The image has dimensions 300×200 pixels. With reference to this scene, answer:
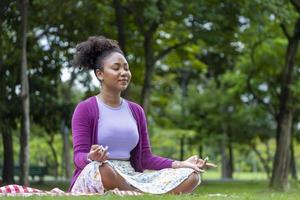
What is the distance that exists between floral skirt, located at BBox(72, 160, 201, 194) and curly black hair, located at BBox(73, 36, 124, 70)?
0.90 m

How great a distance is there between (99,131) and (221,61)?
79.1ft

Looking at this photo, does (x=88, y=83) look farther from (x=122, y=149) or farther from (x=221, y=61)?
(x=122, y=149)

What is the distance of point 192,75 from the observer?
36938 millimetres

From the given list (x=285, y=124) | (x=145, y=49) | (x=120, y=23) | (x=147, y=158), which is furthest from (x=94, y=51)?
(x=285, y=124)

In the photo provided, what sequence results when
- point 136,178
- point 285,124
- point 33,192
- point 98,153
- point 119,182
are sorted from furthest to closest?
1. point 285,124
2. point 33,192
3. point 136,178
4. point 119,182
5. point 98,153

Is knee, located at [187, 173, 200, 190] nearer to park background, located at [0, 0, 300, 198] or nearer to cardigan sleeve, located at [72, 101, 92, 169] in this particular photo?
cardigan sleeve, located at [72, 101, 92, 169]

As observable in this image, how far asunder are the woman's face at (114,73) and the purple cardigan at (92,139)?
20cm

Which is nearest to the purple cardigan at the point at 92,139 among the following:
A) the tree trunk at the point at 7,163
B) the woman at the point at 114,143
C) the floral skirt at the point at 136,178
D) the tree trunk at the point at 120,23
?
the woman at the point at 114,143

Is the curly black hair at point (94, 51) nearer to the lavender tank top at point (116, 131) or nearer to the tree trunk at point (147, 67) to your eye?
the lavender tank top at point (116, 131)

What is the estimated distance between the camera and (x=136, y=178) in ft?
17.3

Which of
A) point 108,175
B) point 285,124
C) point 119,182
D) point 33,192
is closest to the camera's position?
point 108,175

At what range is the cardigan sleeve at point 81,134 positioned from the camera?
5133 millimetres

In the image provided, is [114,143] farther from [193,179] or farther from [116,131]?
[193,179]

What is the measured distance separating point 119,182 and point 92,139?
17.4 inches
